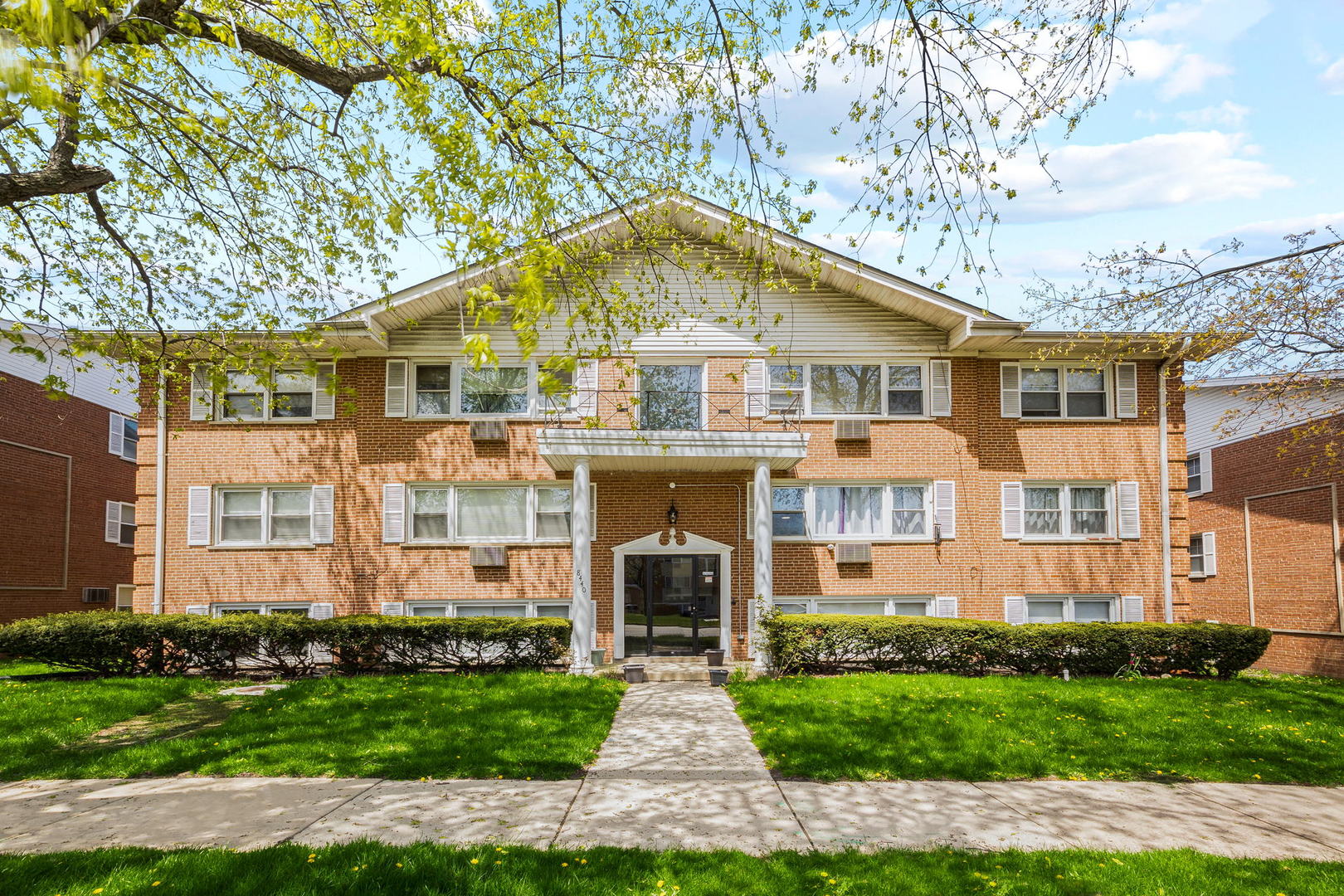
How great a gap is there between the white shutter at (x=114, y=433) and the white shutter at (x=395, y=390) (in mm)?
13260

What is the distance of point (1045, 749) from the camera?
8289 millimetres

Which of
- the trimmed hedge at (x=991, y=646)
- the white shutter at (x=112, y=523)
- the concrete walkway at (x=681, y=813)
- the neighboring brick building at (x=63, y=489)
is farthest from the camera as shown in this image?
the white shutter at (x=112, y=523)

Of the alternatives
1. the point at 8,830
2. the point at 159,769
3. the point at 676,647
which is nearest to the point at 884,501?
the point at 676,647

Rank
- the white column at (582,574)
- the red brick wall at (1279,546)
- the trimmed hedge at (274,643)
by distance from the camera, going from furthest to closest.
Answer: the red brick wall at (1279,546)
the white column at (582,574)
the trimmed hedge at (274,643)

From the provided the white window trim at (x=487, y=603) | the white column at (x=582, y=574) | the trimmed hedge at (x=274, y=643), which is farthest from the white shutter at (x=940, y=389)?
the trimmed hedge at (x=274, y=643)

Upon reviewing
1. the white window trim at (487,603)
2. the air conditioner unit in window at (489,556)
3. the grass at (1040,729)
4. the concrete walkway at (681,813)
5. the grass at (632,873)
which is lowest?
the grass at (1040,729)

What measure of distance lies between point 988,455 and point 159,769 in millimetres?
14897

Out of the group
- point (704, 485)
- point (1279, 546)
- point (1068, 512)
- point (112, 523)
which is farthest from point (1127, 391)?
point (112, 523)

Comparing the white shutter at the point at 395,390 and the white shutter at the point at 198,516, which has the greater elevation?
the white shutter at the point at 395,390

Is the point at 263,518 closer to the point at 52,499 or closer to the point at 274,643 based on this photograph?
the point at 274,643

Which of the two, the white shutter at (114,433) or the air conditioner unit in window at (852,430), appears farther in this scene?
the white shutter at (114,433)

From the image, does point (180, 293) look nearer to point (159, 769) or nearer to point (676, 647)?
point (159, 769)

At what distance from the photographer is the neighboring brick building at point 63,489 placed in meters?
20.5

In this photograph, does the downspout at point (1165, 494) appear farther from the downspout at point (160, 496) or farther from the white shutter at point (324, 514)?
the downspout at point (160, 496)
